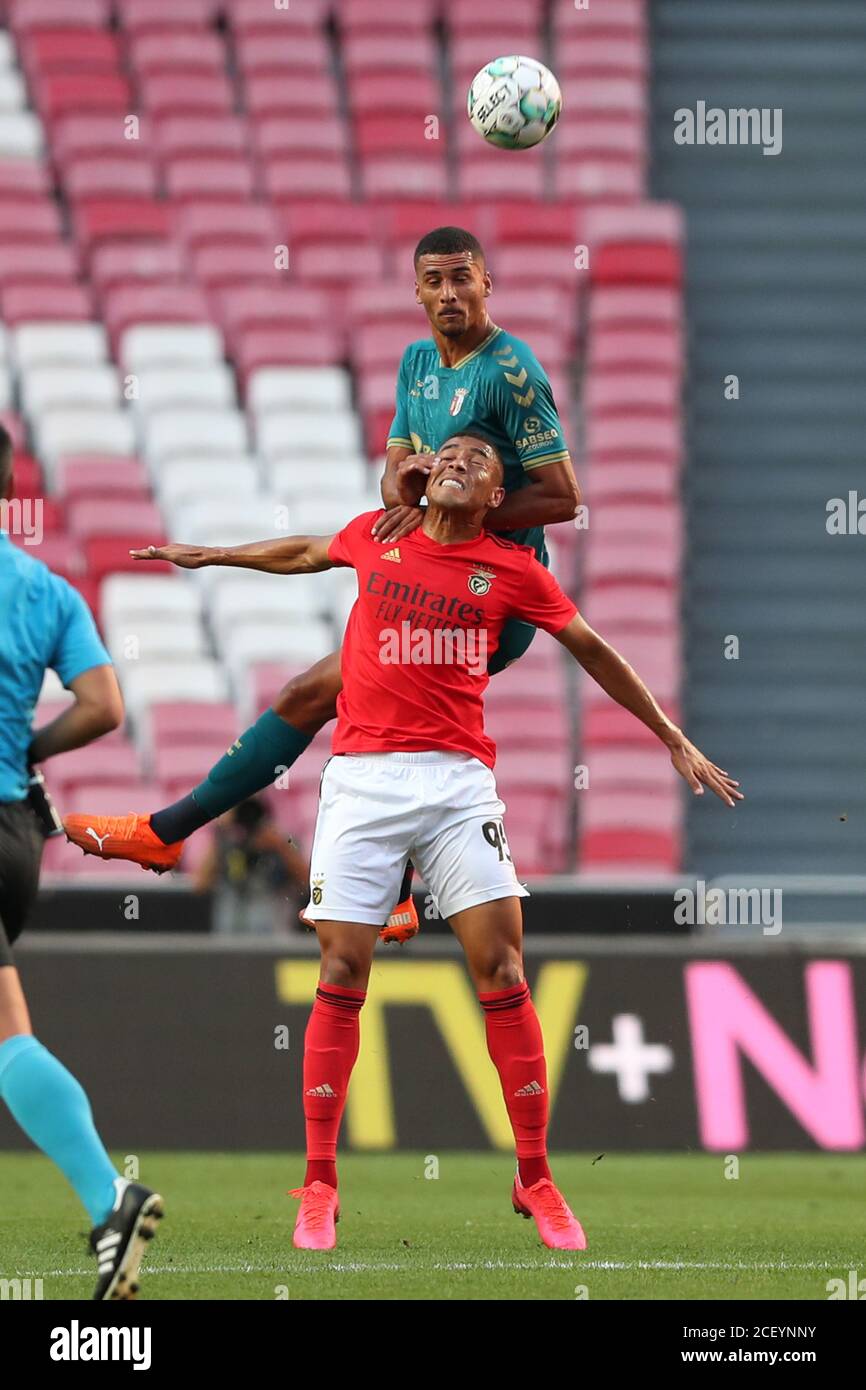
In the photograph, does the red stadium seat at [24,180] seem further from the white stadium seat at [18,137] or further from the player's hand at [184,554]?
the player's hand at [184,554]

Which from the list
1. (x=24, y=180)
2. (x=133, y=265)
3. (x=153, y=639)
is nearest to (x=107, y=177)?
(x=24, y=180)

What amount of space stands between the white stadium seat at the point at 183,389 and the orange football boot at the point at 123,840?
27.0ft

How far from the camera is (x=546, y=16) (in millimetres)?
16172

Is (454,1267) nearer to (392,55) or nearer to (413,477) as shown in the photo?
(413,477)

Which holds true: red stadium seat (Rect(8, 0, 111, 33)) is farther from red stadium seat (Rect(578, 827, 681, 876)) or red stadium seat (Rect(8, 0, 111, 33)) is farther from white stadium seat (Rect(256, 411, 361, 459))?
red stadium seat (Rect(578, 827, 681, 876))

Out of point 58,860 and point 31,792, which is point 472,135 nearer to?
point 58,860

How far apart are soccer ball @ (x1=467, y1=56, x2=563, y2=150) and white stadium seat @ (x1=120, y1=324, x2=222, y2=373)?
816cm

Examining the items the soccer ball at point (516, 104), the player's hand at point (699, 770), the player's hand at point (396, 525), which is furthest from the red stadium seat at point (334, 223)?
the player's hand at point (699, 770)

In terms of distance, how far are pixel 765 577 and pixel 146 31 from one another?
588 centimetres

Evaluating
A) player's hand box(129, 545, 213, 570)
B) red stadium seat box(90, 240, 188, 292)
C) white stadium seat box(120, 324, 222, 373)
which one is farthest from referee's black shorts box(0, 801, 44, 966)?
red stadium seat box(90, 240, 188, 292)

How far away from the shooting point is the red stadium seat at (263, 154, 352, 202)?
15750mm

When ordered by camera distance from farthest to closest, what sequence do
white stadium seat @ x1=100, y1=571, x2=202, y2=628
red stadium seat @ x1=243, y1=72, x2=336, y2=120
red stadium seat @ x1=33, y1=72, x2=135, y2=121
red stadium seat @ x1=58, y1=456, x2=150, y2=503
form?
1. red stadium seat @ x1=243, y1=72, x2=336, y2=120
2. red stadium seat @ x1=33, y1=72, x2=135, y2=121
3. red stadium seat @ x1=58, y1=456, x2=150, y2=503
4. white stadium seat @ x1=100, y1=571, x2=202, y2=628

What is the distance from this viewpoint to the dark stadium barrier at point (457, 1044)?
998cm
